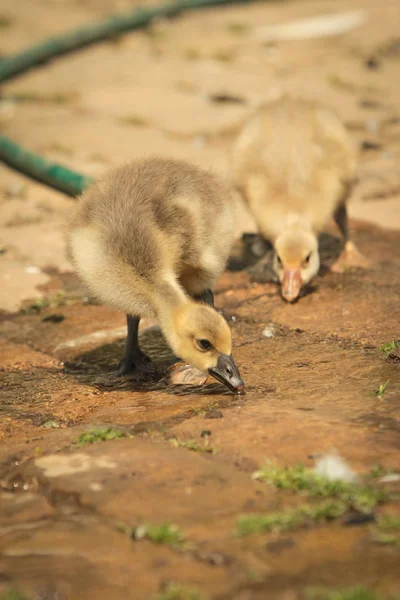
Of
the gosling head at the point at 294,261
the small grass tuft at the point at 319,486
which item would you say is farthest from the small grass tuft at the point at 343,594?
the gosling head at the point at 294,261

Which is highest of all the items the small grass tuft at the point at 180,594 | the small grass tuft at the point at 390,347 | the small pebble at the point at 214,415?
the small grass tuft at the point at 180,594

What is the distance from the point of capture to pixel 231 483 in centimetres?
275

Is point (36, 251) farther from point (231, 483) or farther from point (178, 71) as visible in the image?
point (178, 71)

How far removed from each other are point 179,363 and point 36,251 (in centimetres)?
236

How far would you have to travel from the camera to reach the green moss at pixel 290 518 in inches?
96.0

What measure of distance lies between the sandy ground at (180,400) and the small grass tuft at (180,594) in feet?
0.03

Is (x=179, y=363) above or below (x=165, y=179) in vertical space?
below

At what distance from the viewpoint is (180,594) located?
215cm

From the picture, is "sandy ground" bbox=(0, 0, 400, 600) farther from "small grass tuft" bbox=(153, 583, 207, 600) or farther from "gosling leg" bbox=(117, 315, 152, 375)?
"gosling leg" bbox=(117, 315, 152, 375)

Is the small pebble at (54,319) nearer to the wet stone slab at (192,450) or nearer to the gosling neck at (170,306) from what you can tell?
the wet stone slab at (192,450)

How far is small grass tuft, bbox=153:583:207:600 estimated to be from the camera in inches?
83.9

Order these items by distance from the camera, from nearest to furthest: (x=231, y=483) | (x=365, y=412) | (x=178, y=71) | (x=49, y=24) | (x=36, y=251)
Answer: (x=231, y=483) < (x=365, y=412) < (x=36, y=251) < (x=178, y=71) < (x=49, y=24)

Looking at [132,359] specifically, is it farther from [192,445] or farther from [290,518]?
[290,518]

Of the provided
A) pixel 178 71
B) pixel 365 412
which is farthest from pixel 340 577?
pixel 178 71
